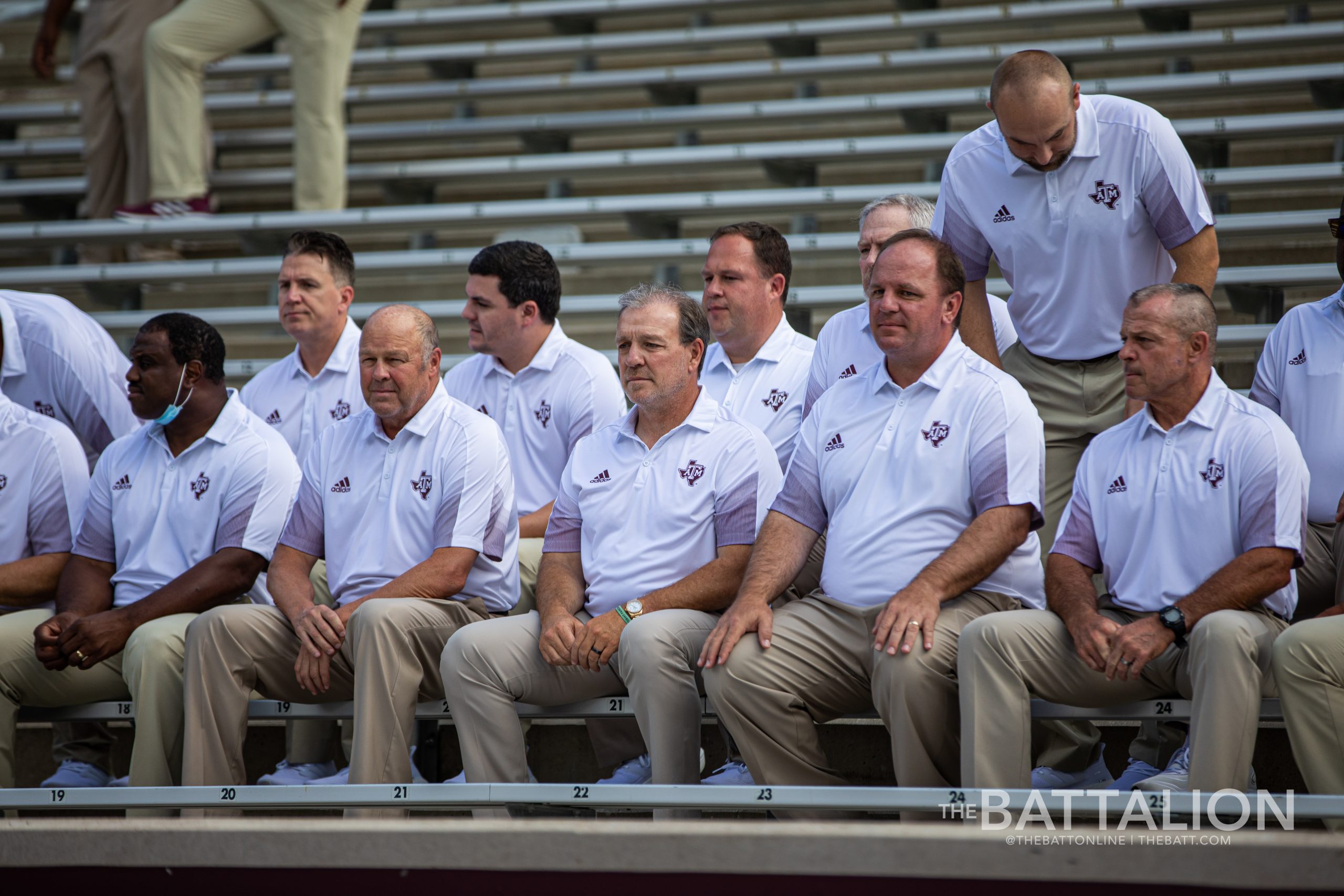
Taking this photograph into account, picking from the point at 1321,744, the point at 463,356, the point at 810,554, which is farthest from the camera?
the point at 463,356

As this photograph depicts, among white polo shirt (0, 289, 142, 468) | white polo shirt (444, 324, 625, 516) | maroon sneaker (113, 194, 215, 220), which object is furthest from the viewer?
maroon sneaker (113, 194, 215, 220)

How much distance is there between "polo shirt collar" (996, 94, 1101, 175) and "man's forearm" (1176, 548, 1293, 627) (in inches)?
45.5

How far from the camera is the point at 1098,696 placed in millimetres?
2900

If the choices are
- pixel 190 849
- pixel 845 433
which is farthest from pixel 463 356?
pixel 190 849

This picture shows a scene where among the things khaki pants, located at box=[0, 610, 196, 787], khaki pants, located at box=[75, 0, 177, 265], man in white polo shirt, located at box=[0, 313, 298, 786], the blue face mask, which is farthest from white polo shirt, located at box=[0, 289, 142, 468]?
khaki pants, located at box=[75, 0, 177, 265]

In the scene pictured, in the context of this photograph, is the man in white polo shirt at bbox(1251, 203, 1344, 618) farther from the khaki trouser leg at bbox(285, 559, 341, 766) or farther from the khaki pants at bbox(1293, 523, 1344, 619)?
the khaki trouser leg at bbox(285, 559, 341, 766)

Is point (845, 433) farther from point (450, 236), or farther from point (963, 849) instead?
point (450, 236)

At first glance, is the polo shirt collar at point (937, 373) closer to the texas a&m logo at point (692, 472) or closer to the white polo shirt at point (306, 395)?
the texas a&m logo at point (692, 472)

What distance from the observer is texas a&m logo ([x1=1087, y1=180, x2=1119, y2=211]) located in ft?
11.5

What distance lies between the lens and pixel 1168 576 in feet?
9.62

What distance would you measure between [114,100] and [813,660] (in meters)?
4.78

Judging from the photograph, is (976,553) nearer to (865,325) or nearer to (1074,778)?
(1074,778)

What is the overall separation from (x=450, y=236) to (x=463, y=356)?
1.02 metres

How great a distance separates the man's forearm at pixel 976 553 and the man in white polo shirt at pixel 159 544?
5.97 feet
